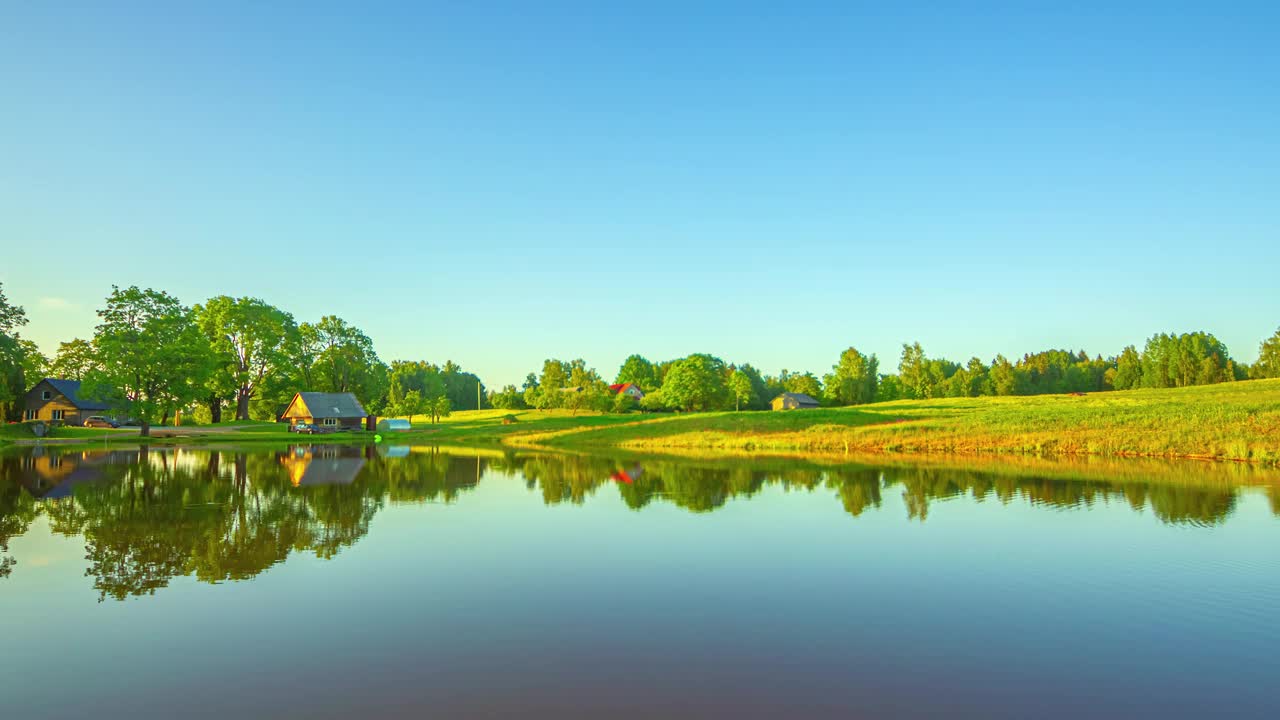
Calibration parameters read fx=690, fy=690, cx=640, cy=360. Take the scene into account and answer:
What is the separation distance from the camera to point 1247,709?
831cm

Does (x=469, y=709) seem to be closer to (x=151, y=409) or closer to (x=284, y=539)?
(x=284, y=539)

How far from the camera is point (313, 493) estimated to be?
95.8 feet

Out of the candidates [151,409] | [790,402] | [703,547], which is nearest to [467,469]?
[703,547]

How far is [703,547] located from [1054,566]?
320 inches

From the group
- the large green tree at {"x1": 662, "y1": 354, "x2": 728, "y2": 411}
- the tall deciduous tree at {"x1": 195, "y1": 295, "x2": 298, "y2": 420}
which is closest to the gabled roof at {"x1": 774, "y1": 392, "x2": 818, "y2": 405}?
the large green tree at {"x1": 662, "y1": 354, "x2": 728, "y2": 411}

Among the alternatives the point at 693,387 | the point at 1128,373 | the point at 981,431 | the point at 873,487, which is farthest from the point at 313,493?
the point at 1128,373

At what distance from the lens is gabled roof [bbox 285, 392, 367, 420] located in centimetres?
8469

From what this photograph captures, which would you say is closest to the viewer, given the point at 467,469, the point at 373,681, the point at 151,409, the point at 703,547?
the point at 373,681

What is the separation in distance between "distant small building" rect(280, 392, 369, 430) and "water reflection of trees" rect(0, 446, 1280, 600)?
3505 centimetres

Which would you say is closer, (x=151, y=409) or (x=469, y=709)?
(x=469, y=709)

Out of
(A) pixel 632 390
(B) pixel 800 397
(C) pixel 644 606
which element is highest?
(A) pixel 632 390

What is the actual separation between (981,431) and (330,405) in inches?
2883

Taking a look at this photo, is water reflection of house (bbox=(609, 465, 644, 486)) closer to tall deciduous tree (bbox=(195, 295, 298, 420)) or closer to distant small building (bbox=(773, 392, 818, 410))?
tall deciduous tree (bbox=(195, 295, 298, 420))

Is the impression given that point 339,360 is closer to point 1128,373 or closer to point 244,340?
point 244,340
